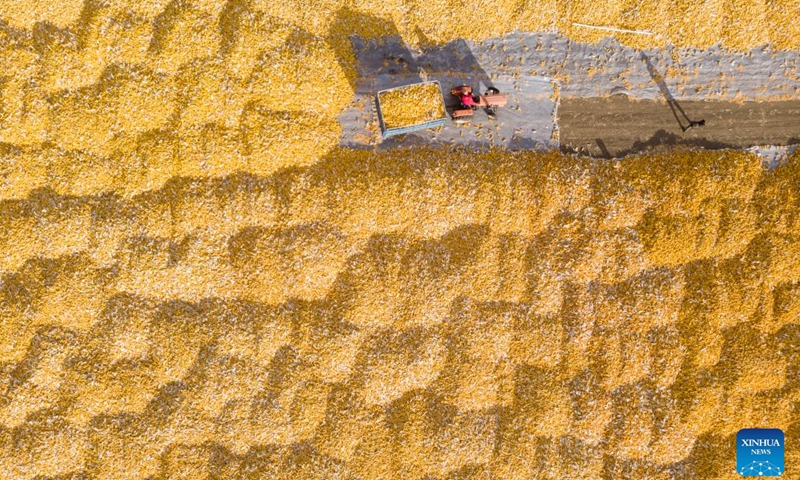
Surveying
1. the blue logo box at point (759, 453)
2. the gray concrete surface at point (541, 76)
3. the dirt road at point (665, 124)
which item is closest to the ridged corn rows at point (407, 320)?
the blue logo box at point (759, 453)

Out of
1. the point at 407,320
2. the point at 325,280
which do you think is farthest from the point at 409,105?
the point at 407,320

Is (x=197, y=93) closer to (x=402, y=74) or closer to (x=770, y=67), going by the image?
(x=402, y=74)

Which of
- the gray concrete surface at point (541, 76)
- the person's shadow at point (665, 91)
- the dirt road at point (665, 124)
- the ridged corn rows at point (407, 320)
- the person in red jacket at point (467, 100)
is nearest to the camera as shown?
the ridged corn rows at point (407, 320)

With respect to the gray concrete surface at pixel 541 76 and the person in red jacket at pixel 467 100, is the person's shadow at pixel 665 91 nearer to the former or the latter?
the gray concrete surface at pixel 541 76

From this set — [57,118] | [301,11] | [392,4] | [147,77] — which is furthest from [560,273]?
[57,118]

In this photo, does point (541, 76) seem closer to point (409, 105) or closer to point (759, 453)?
point (409, 105)

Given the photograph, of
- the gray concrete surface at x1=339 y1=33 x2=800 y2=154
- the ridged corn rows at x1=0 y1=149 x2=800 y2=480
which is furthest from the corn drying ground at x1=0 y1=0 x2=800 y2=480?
the gray concrete surface at x1=339 y1=33 x2=800 y2=154

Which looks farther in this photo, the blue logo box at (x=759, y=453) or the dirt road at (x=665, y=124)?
the dirt road at (x=665, y=124)
